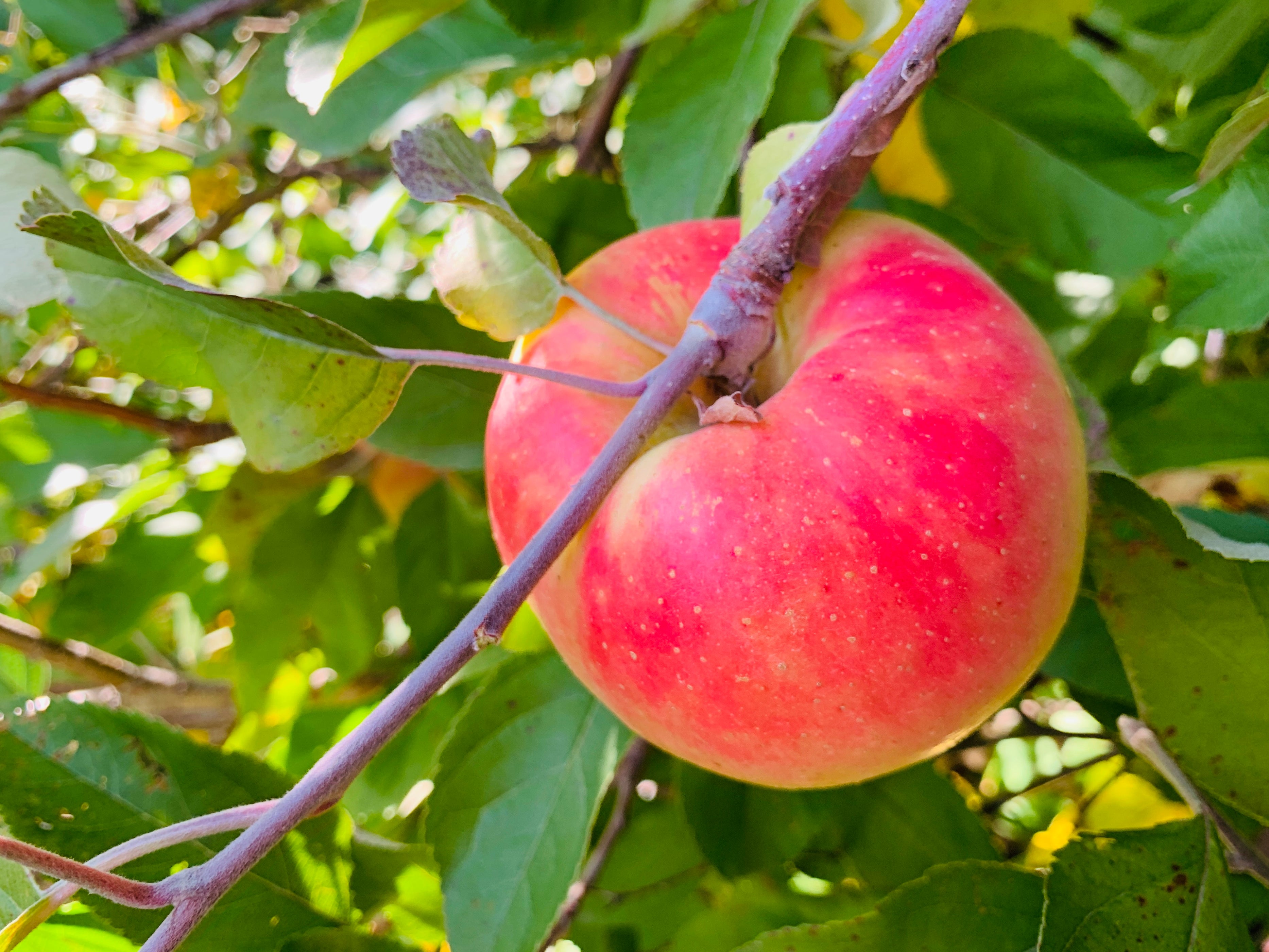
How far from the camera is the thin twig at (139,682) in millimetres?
771

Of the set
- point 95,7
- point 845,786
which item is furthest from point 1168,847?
point 95,7

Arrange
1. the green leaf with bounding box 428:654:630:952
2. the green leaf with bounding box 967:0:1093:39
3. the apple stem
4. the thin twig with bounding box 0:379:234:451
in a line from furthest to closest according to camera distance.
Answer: the thin twig with bounding box 0:379:234:451
the green leaf with bounding box 967:0:1093:39
the green leaf with bounding box 428:654:630:952
the apple stem

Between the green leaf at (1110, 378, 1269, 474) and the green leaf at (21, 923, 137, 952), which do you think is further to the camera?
the green leaf at (1110, 378, 1269, 474)

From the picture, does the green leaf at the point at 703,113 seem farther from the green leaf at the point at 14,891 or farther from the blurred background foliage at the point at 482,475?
Result: the green leaf at the point at 14,891

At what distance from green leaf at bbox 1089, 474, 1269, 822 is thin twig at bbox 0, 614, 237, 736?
59 centimetres

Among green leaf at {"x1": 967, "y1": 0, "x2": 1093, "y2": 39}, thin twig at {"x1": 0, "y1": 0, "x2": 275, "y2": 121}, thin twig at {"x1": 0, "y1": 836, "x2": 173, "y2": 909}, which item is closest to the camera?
thin twig at {"x1": 0, "y1": 836, "x2": 173, "y2": 909}

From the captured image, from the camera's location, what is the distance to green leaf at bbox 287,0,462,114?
492mm

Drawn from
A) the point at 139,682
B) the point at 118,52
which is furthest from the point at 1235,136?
the point at 139,682

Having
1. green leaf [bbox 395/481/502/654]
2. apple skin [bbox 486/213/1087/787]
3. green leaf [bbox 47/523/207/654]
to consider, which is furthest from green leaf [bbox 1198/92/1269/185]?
green leaf [bbox 47/523/207/654]

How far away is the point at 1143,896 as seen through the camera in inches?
18.8

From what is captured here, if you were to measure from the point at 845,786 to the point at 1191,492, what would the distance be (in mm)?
399

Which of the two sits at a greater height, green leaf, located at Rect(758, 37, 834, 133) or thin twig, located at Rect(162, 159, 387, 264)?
green leaf, located at Rect(758, 37, 834, 133)

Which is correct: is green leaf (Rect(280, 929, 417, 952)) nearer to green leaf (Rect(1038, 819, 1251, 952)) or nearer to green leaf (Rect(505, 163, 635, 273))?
green leaf (Rect(1038, 819, 1251, 952))

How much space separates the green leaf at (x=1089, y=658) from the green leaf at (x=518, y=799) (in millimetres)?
298
